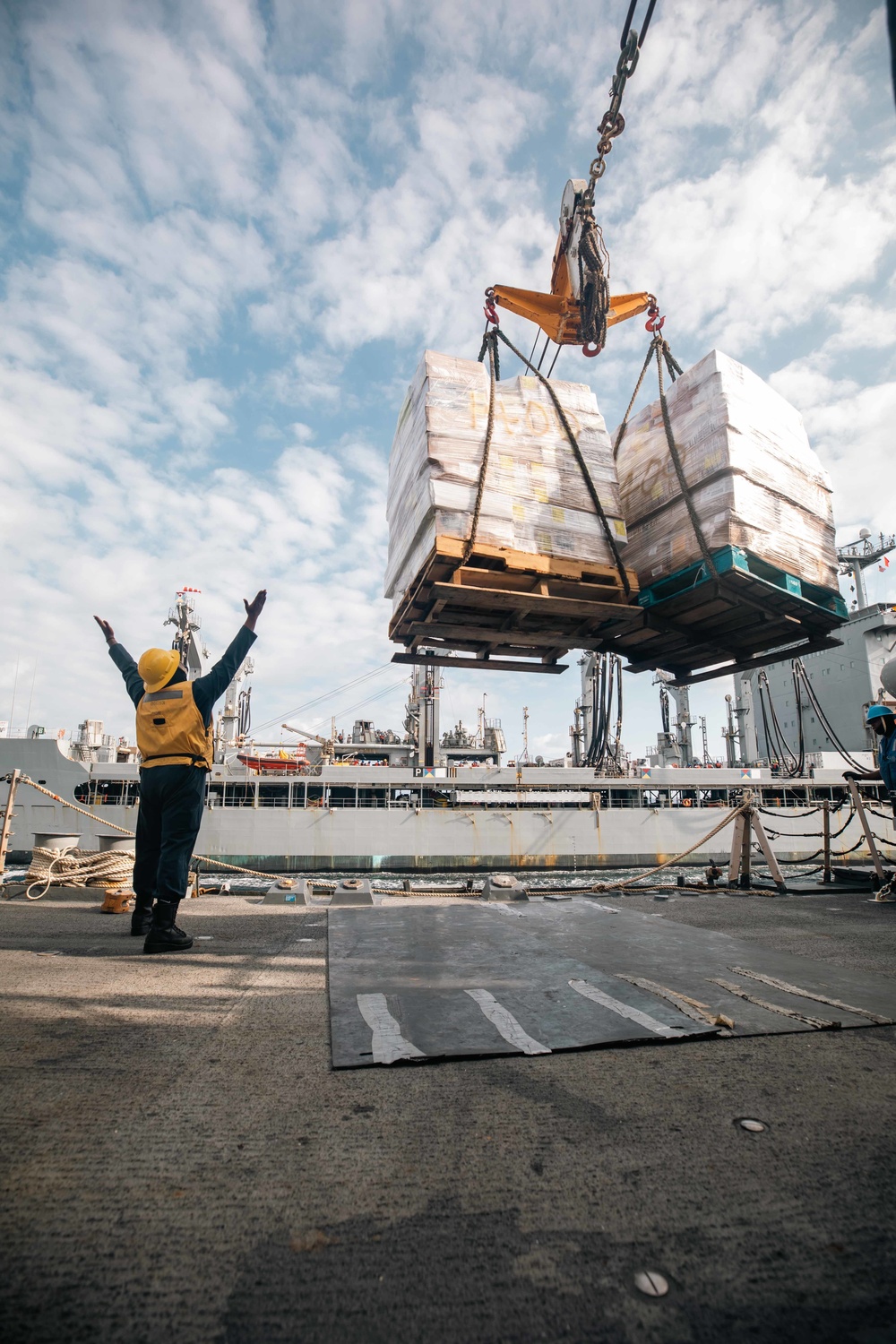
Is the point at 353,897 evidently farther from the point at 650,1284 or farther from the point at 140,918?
the point at 650,1284

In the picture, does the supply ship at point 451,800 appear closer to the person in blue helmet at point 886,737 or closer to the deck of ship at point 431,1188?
the person in blue helmet at point 886,737

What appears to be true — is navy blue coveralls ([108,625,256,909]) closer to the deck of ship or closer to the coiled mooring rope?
the deck of ship

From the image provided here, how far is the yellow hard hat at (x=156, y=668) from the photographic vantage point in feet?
12.0

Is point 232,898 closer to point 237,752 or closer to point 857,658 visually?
point 237,752

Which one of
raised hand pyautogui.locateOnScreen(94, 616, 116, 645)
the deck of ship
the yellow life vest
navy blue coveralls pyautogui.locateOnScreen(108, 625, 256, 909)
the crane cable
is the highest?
the crane cable

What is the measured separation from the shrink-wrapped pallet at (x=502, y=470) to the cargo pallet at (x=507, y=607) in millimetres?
116

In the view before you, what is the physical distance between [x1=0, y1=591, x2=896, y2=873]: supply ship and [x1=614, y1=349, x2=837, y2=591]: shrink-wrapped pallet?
42.8ft

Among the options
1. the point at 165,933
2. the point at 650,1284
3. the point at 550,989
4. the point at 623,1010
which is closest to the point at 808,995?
the point at 623,1010

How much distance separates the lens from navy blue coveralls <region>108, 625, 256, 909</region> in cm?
351

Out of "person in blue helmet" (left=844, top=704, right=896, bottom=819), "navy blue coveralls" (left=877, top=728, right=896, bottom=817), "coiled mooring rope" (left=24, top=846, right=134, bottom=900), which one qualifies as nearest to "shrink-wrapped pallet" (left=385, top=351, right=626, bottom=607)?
"person in blue helmet" (left=844, top=704, right=896, bottom=819)

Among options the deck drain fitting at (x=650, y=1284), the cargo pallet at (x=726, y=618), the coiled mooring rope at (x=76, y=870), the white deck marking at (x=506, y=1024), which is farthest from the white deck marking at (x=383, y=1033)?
the coiled mooring rope at (x=76, y=870)

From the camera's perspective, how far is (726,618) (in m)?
5.75

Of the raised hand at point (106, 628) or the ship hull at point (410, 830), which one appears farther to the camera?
the ship hull at point (410, 830)

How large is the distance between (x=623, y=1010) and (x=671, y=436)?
4.85m
